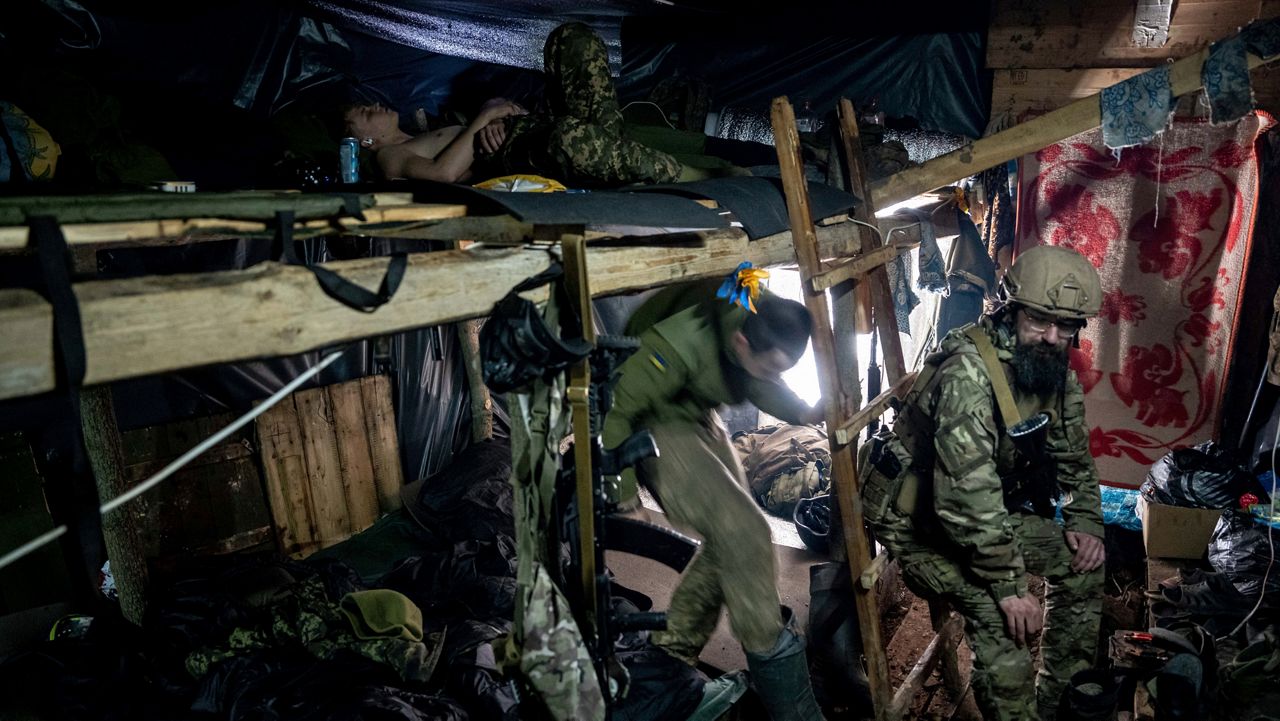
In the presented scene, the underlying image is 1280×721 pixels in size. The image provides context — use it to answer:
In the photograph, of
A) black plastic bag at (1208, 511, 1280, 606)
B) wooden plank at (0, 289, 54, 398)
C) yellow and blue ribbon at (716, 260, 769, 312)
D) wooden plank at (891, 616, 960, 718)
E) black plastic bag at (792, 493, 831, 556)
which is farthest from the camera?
black plastic bag at (792, 493, 831, 556)

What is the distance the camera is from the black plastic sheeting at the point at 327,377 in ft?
17.4

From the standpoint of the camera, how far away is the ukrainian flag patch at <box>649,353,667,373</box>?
377 cm

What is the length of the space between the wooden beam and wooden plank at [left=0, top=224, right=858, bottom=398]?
2851 millimetres

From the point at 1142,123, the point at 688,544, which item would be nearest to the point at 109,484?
the point at 688,544

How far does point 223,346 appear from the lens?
1646 millimetres

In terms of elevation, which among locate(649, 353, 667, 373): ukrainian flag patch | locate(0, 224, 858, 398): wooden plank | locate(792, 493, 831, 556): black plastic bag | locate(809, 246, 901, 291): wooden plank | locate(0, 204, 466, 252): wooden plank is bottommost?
locate(792, 493, 831, 556): black plastic bag

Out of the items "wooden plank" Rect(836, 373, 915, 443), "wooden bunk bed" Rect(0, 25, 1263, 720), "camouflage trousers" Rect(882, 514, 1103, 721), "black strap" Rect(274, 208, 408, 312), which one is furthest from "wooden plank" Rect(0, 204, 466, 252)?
"camouflage trousers" Rect(882, 514, 1103, 721)

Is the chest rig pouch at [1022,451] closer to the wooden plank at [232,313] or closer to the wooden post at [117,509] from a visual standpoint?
the wooden plank at [232,313]

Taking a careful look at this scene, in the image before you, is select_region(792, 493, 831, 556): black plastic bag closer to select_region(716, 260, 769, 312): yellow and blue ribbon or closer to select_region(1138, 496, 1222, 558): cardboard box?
select_region(1138, 496, 1222, 558): cardboard box

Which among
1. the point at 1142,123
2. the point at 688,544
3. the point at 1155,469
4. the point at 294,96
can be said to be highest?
the point at 294,96

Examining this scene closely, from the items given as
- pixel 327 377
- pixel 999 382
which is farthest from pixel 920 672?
pixel 327 377

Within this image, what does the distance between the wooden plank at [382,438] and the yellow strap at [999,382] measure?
5120 millimetres

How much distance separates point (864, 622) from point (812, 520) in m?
2.62

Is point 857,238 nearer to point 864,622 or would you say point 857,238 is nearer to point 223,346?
point 864,622
